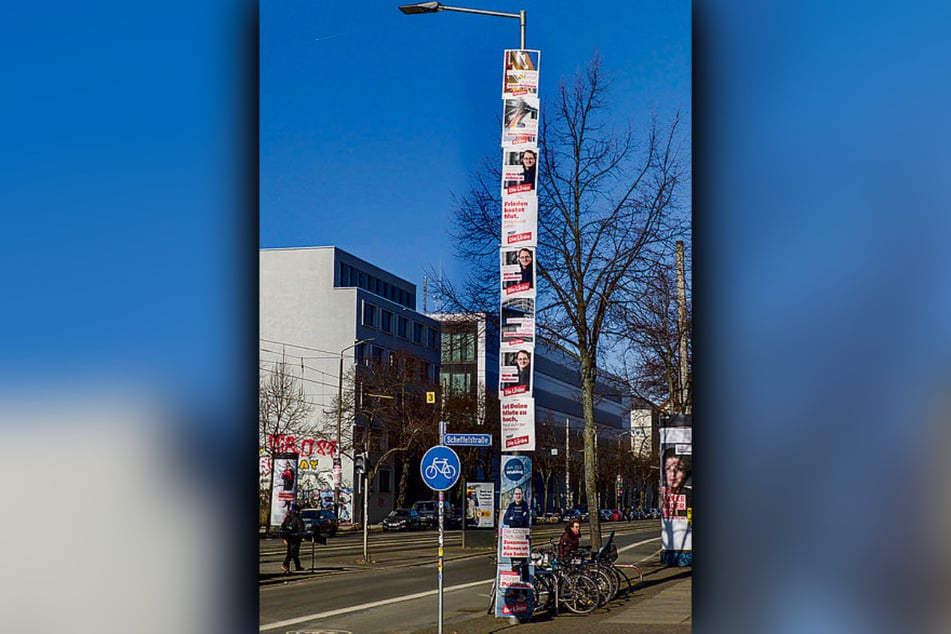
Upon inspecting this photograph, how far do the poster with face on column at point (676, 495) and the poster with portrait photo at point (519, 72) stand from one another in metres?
3.68

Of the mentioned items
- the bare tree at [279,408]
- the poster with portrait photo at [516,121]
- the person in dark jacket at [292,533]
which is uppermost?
the poster with portrait photo at [516,121]

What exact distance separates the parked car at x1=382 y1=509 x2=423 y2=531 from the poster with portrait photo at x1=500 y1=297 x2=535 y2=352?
203cm

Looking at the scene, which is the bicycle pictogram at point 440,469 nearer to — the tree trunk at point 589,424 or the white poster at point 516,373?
the white poster at point 516,373

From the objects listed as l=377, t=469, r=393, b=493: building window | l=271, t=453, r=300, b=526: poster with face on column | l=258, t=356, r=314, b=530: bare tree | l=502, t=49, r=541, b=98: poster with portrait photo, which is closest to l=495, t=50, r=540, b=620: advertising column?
l=502, t=49, r=541, b=98: poster with portrait photo

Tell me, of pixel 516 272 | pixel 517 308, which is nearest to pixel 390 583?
pixel 517 308

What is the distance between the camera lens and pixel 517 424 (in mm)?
12461

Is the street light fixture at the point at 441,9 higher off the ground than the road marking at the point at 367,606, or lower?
higher

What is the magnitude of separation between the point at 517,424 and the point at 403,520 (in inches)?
69.0

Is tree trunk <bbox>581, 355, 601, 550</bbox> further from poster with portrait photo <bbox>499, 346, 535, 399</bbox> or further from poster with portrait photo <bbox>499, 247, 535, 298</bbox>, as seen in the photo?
poster with portrait photo <bbox>499, 247, 535, 298</bbox>

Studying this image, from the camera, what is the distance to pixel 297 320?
42.5ft

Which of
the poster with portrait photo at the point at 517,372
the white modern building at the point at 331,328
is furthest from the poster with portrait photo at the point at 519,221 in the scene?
the white modern building at the point at 331,328

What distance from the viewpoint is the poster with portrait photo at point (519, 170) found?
12383mm
